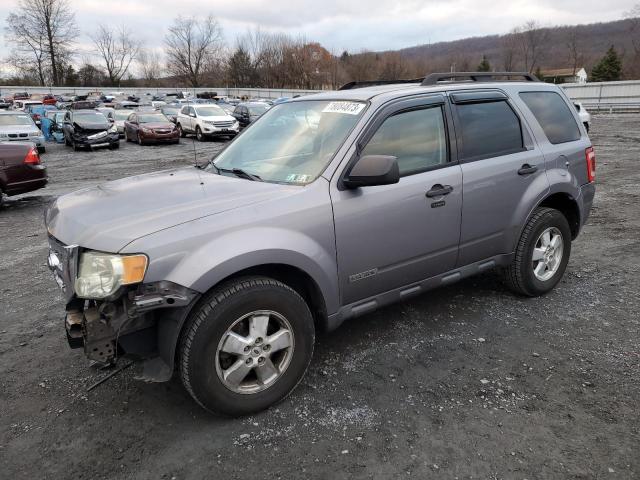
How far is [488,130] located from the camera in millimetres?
3936

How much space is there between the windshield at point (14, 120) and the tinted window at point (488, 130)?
730 inches

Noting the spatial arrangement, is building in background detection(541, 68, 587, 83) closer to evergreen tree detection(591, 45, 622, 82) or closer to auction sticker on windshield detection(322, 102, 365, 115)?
evergreen tree detection(591, 45, 622, 82)

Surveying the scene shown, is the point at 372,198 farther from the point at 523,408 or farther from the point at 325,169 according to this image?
the point at 523,408

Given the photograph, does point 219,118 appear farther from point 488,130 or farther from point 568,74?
point 568,74

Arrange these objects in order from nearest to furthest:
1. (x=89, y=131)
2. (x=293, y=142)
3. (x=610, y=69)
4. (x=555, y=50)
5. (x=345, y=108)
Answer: (x=345, y=108) → (x=293, y=142) → (x=89, y=131) → (x=610, y=69) → (x=555, y=50)

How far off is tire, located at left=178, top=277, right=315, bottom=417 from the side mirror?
800 millimetres

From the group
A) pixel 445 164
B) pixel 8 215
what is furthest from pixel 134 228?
pixel 8 215

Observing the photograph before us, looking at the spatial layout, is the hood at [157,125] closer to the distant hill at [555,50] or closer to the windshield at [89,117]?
the windshield at [89,117]

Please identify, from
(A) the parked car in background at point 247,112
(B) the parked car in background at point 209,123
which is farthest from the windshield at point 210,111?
(A) the parked car in background at point 247,112

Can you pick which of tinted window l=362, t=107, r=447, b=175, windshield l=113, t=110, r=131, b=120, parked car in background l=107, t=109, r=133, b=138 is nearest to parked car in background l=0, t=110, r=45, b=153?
parked car in background l=107, t=109, r=133, b=138

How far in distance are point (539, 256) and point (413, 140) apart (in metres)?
1.77

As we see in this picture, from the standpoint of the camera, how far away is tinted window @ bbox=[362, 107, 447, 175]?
11.0 feet

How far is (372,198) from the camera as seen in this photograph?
10.5ft

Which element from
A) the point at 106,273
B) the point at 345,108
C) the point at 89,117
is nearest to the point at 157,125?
the point at 89,117
